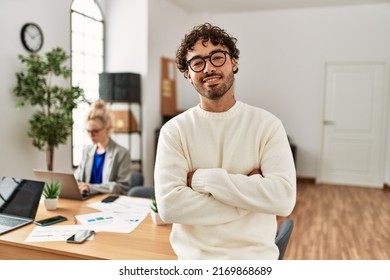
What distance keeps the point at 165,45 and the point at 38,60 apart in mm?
1353

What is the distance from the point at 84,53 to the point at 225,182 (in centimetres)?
167

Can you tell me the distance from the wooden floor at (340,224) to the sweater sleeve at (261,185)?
1.64m

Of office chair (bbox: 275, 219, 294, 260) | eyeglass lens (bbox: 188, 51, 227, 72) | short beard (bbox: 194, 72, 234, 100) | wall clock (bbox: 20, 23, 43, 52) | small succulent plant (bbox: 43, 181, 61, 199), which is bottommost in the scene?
office chair (bbox: 275, 219, 294, 260)

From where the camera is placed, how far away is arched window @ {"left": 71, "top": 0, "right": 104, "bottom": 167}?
2.13 meters

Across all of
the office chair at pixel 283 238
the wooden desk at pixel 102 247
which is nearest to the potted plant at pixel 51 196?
the wooden desk at pixel 102 247

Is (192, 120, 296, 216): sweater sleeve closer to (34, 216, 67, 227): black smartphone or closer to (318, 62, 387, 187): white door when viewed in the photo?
(34, 216, 67, 227): black smartphone

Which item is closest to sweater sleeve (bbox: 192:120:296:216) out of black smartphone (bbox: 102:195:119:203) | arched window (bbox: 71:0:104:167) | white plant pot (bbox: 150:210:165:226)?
white plant pot (bbox: 150:210:165:226)

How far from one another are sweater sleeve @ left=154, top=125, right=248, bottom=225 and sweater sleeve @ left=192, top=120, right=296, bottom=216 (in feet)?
0.09

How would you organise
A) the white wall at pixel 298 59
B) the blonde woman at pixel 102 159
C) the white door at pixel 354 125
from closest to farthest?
the blonde woman at pixel 102 159, the white door at pixel 354 125, the white wall at pixel 298 59

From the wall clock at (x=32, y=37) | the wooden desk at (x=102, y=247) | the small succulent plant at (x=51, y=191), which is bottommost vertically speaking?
the wooden desk at (x=102, y=247)

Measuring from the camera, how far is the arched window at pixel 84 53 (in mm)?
2127

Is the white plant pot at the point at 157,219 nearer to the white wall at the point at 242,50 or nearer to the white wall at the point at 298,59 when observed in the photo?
the white wall at the point at 242,50

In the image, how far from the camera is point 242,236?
1.17 meters
